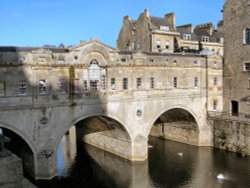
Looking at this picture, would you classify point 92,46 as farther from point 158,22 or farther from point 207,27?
point 207,27

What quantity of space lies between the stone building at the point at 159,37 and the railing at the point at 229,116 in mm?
13078

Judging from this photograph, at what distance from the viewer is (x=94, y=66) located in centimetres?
2859

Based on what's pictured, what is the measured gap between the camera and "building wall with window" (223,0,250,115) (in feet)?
118

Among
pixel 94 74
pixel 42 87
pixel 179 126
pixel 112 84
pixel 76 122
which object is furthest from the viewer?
pixel 179 126

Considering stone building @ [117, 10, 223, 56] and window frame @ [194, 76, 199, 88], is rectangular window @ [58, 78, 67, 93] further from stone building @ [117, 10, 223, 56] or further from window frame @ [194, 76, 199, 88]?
stone building @ [117, 10, 223, 56]

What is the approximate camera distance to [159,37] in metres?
47.2

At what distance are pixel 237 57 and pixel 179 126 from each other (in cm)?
1133

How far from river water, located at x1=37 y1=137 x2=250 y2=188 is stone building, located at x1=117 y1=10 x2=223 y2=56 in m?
17.5

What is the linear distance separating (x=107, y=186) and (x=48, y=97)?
30.8 feet

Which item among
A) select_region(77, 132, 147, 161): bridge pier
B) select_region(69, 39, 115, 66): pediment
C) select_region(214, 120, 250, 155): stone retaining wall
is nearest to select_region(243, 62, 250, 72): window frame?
select_region(214, 120, 250, 155): stone retaining wall

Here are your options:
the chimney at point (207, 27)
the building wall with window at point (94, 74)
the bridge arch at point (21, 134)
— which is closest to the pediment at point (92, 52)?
the building wall with window at point (94, 74)

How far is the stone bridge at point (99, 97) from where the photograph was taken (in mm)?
24938

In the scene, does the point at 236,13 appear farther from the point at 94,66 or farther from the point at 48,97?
the point at 48,97

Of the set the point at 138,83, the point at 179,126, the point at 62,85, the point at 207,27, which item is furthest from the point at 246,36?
the point at 207,27
